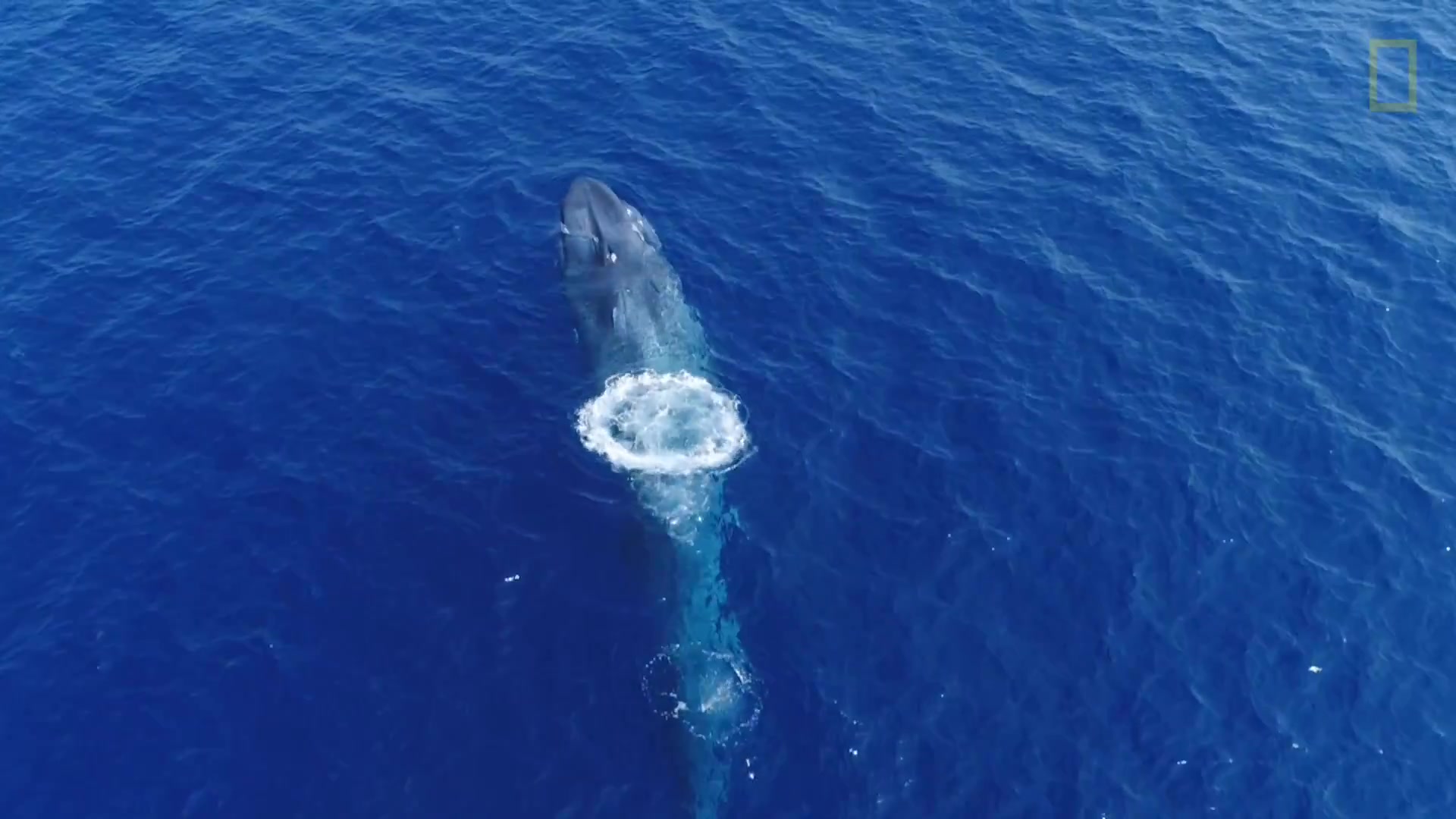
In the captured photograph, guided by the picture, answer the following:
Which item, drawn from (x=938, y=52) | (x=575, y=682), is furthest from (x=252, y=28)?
(x=575, y=682)

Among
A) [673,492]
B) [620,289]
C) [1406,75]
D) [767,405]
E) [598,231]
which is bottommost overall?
[673,492]

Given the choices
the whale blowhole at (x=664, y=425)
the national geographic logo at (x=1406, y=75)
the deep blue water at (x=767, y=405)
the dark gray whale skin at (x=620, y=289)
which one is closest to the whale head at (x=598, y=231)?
the dark gray whale skin at (x=620, y=289)

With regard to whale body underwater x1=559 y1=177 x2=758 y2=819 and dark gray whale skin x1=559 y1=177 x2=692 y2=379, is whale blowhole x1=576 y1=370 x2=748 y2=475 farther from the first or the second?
dark gray whale skin x1=559 y1=177 x2=692 y2=379

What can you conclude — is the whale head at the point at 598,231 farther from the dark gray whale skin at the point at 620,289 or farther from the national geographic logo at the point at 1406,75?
the national geographic logo at the point at 1406,75

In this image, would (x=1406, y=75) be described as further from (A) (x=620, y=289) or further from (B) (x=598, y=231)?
(A) (x=620, y=289)

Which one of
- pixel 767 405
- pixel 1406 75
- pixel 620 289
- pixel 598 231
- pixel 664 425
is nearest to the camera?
pixel 664 425

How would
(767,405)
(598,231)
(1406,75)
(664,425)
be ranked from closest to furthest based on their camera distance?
(664,425) → (767,405) → (598,231) → (1406,75)

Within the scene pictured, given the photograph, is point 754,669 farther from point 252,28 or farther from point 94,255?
point 252,28

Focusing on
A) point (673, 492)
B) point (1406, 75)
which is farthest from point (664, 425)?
point (1406, 75)
